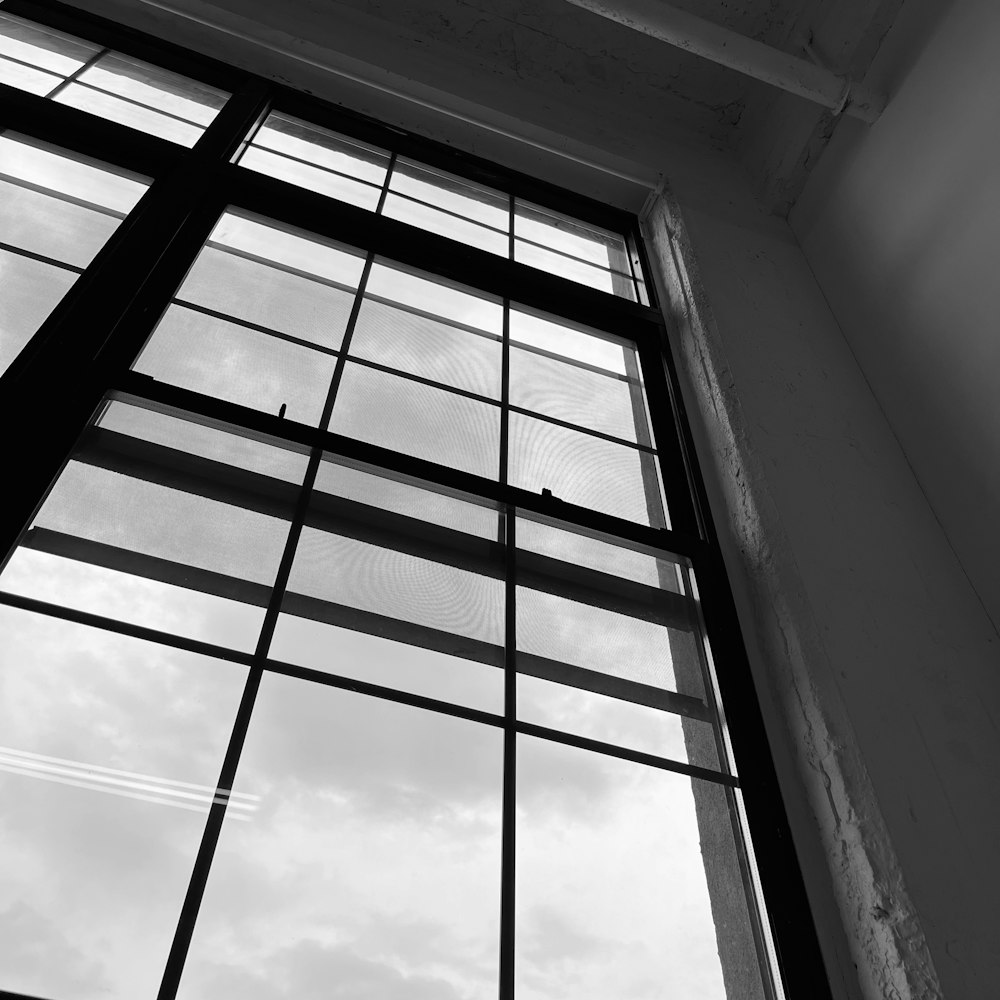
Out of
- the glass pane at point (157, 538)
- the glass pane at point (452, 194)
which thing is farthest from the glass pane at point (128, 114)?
→ the glass pane at point (157, 538)

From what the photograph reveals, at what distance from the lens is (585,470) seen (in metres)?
2.13

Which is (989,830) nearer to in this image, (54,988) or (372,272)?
(54,988)

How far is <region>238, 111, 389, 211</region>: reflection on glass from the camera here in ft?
8.97

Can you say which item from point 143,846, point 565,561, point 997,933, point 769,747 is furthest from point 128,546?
point 997,933

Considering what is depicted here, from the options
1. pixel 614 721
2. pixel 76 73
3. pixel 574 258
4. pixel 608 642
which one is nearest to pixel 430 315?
pixel 574 258

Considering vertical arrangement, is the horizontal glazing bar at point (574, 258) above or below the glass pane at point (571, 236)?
below

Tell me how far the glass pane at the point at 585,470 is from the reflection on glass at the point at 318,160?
45.9 inches

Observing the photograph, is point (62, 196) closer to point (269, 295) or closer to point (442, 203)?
point (269, 295)

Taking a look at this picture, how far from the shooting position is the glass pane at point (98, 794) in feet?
3.30

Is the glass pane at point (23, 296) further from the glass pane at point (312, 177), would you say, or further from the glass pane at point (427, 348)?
the glass pane at point (312, 177)

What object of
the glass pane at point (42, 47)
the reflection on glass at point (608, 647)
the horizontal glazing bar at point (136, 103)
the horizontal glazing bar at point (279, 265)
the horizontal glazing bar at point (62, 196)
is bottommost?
the reflection on glass at point (608, 647)

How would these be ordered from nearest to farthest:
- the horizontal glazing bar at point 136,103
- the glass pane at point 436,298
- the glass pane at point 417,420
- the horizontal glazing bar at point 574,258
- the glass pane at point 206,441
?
1. the glass pane at point 206,441
2. the glass pane at point 417,420
3. the glass pane at point 436,298
4. the horizontal glazing bar at point 136,103
5. the horizontal glazing bar at point 574,258

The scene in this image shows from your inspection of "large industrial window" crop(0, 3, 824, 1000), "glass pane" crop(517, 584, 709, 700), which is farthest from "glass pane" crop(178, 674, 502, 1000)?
"glass pane" crop(517, 584, 709, 700)

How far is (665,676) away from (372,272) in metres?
1.54
